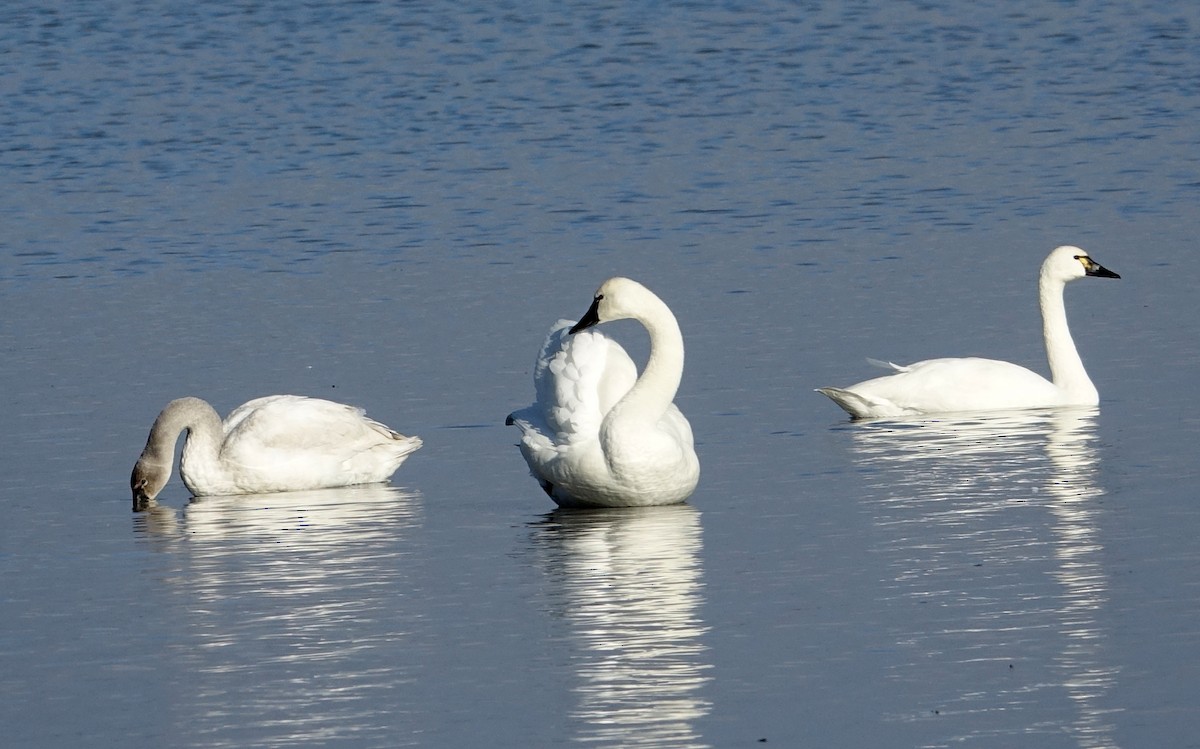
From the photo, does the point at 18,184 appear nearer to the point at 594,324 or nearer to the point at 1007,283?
the point at 1007,283

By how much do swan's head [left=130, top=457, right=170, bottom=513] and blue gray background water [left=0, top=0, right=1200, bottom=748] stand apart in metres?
0.20

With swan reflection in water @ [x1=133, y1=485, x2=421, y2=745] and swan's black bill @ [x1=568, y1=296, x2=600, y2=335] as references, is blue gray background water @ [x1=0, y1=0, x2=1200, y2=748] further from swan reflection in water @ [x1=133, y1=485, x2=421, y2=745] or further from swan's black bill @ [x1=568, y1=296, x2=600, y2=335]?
swan's black bill @ [x1=568, y1=296, x2=600, y2=335]

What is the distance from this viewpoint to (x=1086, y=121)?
22172 mm

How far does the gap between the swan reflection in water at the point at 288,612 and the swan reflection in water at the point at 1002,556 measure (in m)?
1.62

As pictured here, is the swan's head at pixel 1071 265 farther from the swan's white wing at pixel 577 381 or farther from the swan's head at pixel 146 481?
the swan's head at pixel 146 481

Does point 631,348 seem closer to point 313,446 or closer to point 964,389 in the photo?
point 964,389

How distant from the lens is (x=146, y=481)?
10336 millimetres

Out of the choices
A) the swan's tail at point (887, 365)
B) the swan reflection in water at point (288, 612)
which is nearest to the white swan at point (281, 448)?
the swan reflection in water at point (288, 612)

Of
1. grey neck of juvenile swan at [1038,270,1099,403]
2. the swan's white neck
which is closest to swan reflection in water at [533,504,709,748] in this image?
the swan's white neck

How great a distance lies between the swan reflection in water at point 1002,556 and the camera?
6.52 m

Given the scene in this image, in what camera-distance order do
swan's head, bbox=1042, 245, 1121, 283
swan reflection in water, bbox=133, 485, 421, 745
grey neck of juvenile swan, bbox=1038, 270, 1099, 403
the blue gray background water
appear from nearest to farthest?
swan reflection in water, bbox=133, 485, 421, 745 → the blue gray background water → grey neck of juvenile swan, bbox=1038, 270, 1099, 403 → swan's head, bbox=1042, 245, 1121, 283

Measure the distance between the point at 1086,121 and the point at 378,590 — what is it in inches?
602

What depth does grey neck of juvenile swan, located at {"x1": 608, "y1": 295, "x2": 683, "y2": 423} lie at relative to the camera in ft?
32.7

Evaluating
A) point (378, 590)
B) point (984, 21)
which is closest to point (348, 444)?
point (378, 590)
